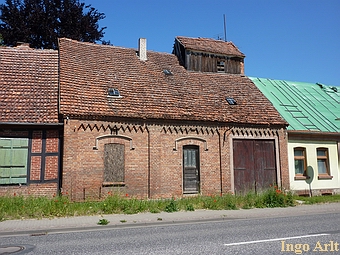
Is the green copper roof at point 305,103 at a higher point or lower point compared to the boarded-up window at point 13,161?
higher

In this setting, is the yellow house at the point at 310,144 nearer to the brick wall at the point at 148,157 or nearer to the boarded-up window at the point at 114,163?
the brick wall at the point at 148,157

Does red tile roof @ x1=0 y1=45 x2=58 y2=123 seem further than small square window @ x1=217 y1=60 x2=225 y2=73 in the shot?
No

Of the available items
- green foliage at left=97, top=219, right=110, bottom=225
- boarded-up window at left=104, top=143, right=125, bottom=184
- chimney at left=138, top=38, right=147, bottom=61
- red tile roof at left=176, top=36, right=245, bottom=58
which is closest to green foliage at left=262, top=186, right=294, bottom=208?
boarded-up window at left=104, top=143, right=125, bottom=184

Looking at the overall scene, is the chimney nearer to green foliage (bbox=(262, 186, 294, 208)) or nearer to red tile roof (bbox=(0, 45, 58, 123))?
red tile roof (bbox=(0, 45, 58, 123))

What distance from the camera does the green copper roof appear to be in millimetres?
20734

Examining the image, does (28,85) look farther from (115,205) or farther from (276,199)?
(276,199)

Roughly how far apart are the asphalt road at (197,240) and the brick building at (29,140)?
6.21m

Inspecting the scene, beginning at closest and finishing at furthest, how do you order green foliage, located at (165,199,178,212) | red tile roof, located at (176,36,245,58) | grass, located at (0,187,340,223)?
grass, located at (0,187,340,223)
green foliage, located at (165,199,178,212)
red tile roof, located at (176,36,245,58)

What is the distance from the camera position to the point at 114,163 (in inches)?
621

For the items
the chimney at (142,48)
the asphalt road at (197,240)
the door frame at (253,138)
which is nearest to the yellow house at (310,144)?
the door frame at (253,138)

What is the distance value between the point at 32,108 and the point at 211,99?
9.38 metres

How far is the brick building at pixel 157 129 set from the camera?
15375 millimetres

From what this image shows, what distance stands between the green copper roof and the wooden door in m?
6.16

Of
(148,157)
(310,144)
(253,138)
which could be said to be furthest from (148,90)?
(310,144)
